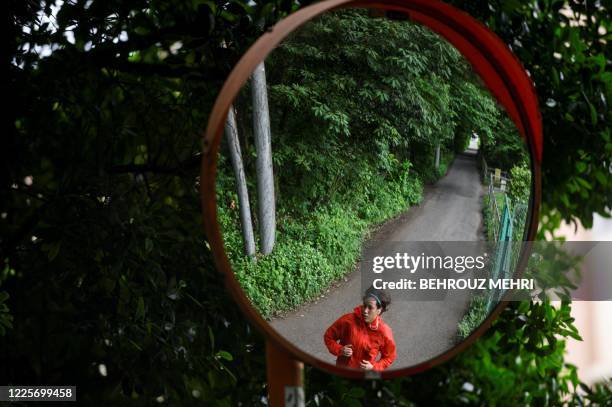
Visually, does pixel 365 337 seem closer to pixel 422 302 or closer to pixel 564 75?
pixel 422 302

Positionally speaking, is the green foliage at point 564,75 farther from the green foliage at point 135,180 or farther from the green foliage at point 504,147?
the green foliage at point 504,147

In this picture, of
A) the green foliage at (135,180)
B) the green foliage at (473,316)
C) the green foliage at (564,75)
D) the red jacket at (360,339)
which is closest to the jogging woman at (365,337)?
the red jacket at (360,339)

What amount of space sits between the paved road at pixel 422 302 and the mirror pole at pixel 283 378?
0.14ft

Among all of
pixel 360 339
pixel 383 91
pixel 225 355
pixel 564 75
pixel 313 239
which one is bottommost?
pixel 225 355

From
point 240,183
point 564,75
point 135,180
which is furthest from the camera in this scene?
point 564,75

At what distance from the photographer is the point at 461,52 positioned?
1229 millimetres

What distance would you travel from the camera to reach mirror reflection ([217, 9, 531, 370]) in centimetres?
119

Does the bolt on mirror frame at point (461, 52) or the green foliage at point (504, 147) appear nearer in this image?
the bolt on mirror frame at point (461, 52)

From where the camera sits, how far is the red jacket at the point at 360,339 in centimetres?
121

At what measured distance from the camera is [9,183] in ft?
5.51

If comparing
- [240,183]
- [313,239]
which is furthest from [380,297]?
[240,183]

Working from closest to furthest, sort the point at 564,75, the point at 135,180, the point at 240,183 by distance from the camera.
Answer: the point at 240,183 → the point at 135,180 → the point at 564,75

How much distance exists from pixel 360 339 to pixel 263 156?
0.37 metres

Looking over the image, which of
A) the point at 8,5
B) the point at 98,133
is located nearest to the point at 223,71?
the point at 98,133
